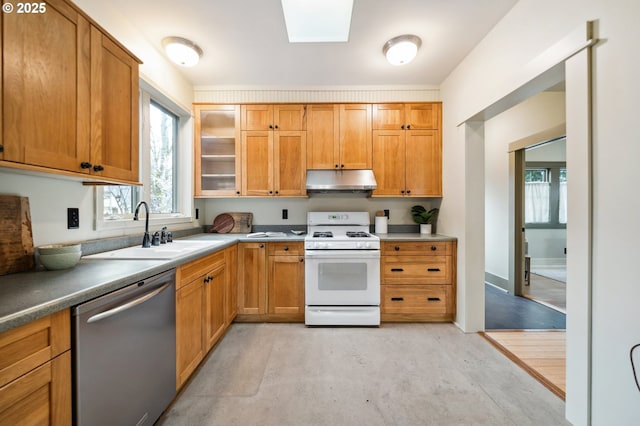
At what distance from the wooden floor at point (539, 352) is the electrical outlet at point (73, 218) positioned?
3.33 m

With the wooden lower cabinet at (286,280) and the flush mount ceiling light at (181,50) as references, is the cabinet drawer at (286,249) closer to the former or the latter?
the wooden lower cabinet at (286,280)

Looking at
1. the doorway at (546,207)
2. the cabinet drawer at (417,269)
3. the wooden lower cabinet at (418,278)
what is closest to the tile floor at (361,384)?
the wooden lower cabinet at (418,278)

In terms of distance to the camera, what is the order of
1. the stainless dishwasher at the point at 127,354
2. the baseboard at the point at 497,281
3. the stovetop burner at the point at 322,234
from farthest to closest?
the baseboard at the point at 497,281, the stovetop burner at the point at 322,234, the stainless dishwasher at the point at 127,354

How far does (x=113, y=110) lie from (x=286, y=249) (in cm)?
184

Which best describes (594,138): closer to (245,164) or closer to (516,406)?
(516,406)

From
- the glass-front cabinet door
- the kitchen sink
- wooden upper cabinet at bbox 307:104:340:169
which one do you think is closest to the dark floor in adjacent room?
wooden upper cabinet at bbox 307:104:340:169

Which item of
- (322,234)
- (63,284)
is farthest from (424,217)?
(63,284)

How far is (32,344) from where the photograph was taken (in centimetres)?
81

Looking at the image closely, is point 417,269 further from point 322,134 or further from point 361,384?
point 322,134

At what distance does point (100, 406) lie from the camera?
1026mm

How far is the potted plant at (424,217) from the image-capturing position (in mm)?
3215

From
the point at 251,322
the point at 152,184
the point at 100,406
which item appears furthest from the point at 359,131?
the point at 100,406

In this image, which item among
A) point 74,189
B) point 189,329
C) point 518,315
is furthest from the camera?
point 518,315

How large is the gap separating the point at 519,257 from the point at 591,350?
2.71m
